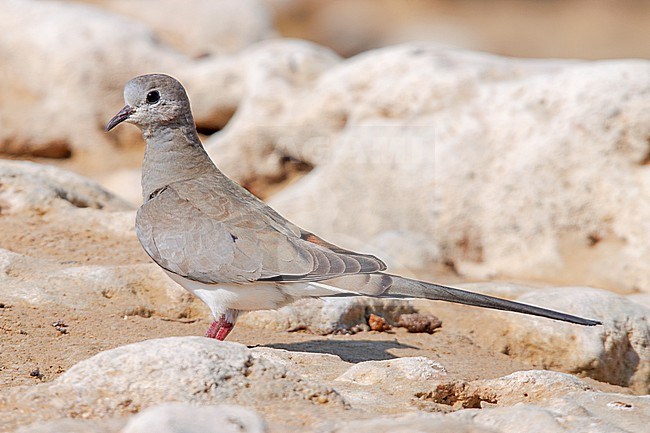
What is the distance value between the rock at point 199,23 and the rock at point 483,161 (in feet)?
12.2

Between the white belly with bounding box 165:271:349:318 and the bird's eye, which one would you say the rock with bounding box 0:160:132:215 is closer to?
the bird's eye

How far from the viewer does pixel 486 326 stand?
614 centimetres

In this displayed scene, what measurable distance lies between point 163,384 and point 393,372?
4.28 ft

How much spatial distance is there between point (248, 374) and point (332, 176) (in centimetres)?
561

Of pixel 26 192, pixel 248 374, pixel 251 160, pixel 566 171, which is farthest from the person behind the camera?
pixel 251 160

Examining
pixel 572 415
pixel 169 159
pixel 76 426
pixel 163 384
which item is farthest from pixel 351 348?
pixel 76 426

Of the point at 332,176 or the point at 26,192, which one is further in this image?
the point at 332,176

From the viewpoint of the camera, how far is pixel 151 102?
17.7 ft

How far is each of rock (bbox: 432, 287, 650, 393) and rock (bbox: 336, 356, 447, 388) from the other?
159 centimetres

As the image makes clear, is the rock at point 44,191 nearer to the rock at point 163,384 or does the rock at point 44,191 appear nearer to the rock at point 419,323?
the rock at point 419,323

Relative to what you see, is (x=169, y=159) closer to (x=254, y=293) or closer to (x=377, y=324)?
(x=254, y=293)

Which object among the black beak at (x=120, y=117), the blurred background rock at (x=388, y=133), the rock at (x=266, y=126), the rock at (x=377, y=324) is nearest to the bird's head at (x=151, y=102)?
the black beak at (x=120, y=117)

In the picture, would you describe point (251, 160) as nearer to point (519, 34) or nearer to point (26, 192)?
point (26, 192)

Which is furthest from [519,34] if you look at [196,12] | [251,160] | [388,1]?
[251,160]
